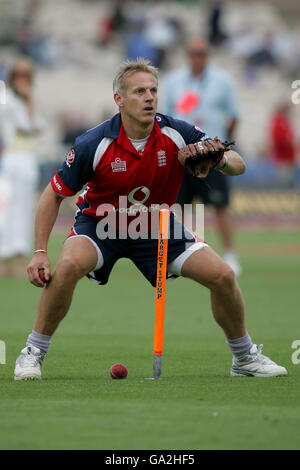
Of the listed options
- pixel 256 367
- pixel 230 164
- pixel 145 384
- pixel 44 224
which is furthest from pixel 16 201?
pixel 145 384

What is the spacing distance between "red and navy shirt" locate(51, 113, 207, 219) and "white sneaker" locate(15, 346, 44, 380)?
105cm

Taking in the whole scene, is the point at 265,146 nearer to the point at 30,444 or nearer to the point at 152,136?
the point at 152,136

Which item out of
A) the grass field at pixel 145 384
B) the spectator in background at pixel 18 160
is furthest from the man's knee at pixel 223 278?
the spectator in background at pixel 18 160

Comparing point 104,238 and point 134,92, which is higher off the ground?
point 134,92

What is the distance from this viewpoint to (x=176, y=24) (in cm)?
3297

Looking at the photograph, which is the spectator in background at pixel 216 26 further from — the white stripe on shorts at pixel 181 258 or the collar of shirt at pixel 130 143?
the white stripe on shorts at pixel 181 258

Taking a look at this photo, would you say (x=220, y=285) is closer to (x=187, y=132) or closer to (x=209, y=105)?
(x=187, y=132)

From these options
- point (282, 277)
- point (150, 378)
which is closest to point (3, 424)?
point (150, 378)

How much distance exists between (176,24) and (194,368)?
88.8ft

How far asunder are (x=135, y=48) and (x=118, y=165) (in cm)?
2409

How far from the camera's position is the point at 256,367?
22.2 ft

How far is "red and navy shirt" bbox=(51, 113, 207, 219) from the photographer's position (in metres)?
6.60

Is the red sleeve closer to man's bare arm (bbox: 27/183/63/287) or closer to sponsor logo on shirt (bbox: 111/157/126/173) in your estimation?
man's bare arm (bbox: 27/183/63/287)

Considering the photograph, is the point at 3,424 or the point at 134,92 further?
the point at 134,92
